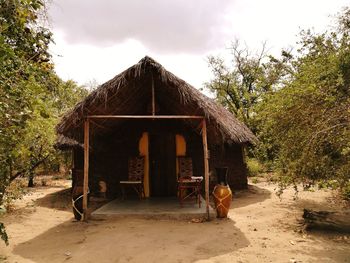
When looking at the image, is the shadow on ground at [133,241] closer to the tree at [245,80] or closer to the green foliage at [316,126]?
the green foliage at [316,126]

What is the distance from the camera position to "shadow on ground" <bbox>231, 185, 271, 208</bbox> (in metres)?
9.64

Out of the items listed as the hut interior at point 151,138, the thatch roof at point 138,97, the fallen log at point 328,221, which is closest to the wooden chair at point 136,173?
the hut interior at point 151,138

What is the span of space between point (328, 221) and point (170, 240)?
3138mm

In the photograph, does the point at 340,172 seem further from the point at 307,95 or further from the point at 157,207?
the point at 157,207

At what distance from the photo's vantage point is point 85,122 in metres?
7.24

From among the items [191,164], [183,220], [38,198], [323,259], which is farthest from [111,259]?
[38,198]

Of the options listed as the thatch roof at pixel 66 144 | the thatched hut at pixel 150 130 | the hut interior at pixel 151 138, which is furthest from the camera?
the thatch roof at pixel 66 144

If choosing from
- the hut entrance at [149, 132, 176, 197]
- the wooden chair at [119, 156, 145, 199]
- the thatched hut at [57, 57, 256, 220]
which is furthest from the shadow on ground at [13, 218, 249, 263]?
the hut entrance at [149, 132, 176, 197]

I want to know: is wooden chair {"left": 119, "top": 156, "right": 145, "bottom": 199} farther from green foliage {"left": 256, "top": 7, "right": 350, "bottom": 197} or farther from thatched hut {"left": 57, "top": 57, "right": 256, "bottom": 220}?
green foliage {"left": 256, "top": 7, "right": 350, "bottom": 197}

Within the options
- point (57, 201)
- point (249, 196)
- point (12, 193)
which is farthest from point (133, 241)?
point (249, 196)

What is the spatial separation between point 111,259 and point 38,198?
299 inches

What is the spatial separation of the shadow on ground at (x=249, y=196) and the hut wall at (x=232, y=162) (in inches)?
14.2

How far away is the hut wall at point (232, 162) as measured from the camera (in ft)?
36.4

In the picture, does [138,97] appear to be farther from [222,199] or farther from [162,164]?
[222,199]
